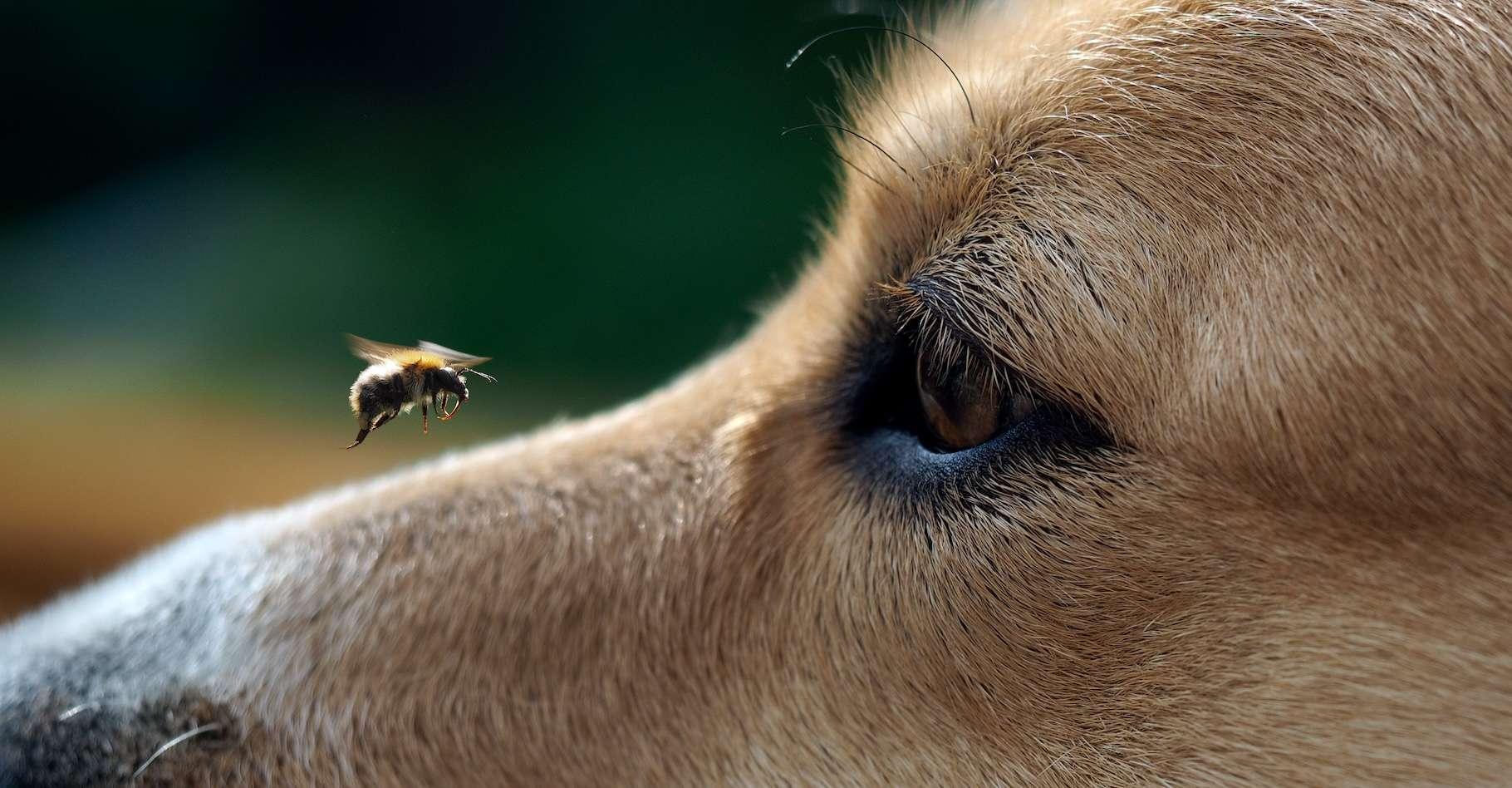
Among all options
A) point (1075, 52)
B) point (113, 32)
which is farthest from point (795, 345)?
point (113, 32)

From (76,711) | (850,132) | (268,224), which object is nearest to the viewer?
(76,711)

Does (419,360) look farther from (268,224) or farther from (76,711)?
(268,224)

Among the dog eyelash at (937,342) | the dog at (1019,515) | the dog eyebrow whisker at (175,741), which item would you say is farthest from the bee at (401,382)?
the dog eyelash at (937,342)

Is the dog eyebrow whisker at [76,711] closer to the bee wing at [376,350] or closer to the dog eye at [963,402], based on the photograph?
the bee wing at [376,350]

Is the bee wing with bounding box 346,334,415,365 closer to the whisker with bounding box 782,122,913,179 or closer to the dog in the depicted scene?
the dog

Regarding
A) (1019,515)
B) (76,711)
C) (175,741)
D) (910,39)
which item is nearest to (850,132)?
(910,39)

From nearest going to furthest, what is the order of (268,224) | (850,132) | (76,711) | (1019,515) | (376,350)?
(1019,515)
(376,350)
(76,711)
(850,132)
(268,224)
